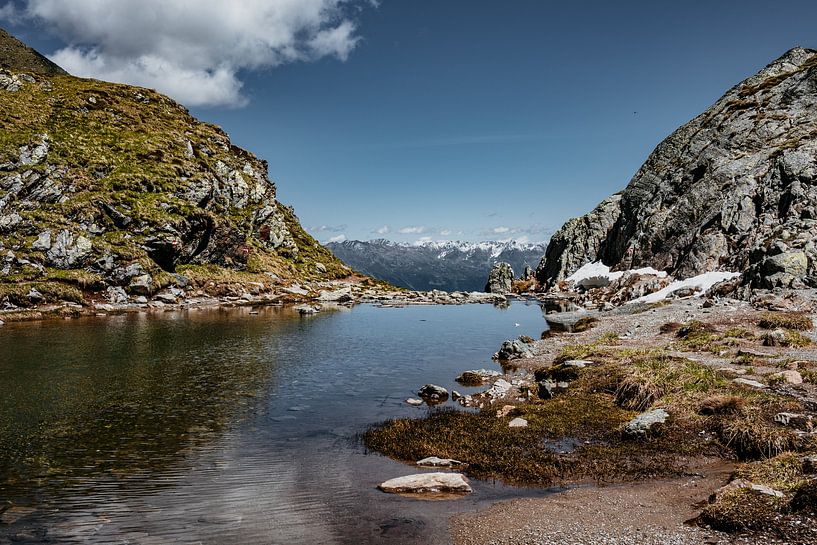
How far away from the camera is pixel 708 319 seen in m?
44.3

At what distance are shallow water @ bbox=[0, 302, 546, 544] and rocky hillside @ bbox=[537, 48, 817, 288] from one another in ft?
177

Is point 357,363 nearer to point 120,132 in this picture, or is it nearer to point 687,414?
point 687,414

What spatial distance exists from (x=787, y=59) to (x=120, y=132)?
17456cm

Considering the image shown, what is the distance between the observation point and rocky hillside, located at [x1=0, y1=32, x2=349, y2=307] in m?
76.6

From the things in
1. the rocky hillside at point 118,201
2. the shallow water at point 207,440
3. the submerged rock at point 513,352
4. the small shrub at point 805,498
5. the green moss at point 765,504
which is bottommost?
the shallow water at point 207,440

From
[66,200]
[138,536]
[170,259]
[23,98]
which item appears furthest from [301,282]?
[138,536]

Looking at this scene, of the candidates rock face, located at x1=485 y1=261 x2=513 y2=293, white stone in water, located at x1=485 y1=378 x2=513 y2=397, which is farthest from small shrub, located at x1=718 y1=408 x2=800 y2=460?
rock face, located at x1=485 y1=261 x2=513 y2=293

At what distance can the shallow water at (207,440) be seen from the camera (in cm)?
1305

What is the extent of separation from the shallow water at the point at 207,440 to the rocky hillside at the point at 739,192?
177ft

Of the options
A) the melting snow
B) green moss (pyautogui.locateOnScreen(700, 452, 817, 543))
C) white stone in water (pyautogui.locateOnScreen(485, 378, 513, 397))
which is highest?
the melting snow

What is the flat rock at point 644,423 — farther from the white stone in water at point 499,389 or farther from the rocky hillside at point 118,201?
the rocky hillside at point 118,201

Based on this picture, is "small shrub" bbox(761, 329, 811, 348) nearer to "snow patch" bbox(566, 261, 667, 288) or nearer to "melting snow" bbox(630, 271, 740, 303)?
"melting snow" bbox(630, 271, 740, 303)

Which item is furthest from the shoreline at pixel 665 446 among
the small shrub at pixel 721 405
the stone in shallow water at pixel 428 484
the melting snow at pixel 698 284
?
the melting snow at pixel 698 284

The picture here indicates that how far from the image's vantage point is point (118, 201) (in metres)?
91.1
